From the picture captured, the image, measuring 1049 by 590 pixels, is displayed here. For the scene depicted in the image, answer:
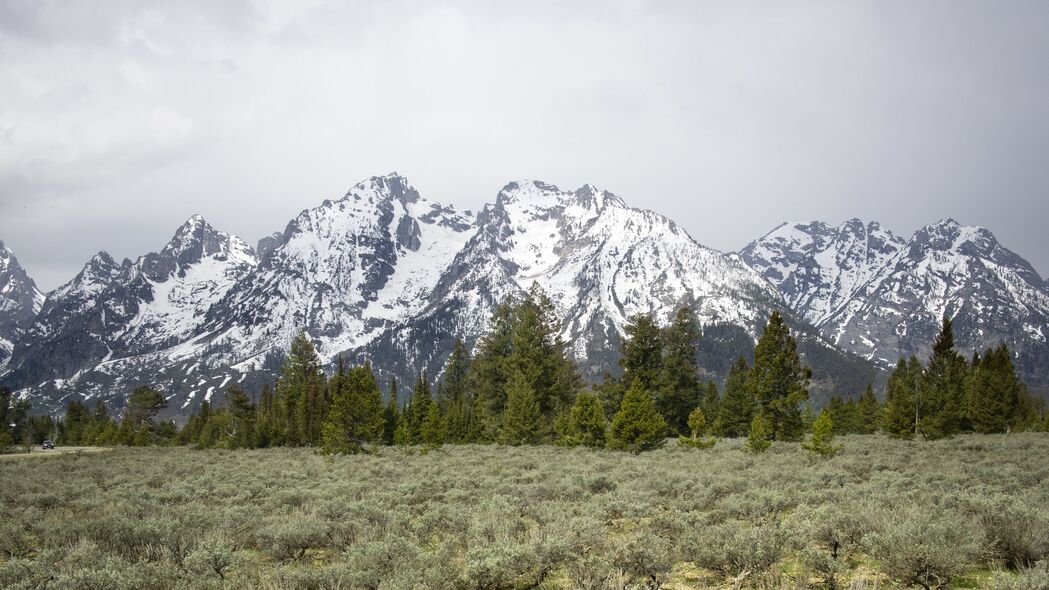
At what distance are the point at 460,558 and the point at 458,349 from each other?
50106mm

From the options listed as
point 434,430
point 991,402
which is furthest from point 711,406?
point 434,430

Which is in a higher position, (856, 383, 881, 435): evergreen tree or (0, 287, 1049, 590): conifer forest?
(0, 287, 1049, 590): conifer forest

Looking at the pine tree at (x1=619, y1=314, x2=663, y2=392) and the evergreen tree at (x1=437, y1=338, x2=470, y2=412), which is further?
the evergreen tree at (x1=437, y1=338, x2=470, y2=412)

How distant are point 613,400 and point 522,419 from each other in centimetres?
800

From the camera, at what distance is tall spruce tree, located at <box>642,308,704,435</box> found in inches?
1711

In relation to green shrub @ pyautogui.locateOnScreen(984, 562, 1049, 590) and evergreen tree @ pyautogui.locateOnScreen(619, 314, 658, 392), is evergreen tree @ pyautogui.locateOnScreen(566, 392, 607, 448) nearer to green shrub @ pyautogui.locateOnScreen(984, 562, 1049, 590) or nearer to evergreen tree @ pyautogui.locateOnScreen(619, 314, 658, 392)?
evergreen tree @ pyautogui.locateOnScreen(619, 314, 658, 392)

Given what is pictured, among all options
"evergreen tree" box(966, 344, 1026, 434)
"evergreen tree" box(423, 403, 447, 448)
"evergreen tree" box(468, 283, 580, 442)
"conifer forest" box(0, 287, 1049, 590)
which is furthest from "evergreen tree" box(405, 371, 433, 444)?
"evergreen tree" box(966, 344, 1026, 434)

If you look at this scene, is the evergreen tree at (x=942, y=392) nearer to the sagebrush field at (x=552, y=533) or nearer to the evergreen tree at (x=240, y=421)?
the sagebrush field at (x=552, y=533)

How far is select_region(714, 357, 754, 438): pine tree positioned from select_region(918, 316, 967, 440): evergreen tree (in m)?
12.9

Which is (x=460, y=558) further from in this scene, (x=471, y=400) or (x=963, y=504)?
(x=471, y=400)

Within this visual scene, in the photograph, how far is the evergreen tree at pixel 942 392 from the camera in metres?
37.6

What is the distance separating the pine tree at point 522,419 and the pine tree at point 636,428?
7.71 meters

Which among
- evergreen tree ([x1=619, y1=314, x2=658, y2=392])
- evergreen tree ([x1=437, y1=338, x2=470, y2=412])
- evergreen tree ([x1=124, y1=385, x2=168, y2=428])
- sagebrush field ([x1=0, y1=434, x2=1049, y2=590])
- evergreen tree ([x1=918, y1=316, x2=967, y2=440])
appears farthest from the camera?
evergreen tree ([x1=124, y1=385, x2=168, y2=428])

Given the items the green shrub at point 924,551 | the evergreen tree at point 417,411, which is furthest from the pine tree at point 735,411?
the green shrub at point 924,551
